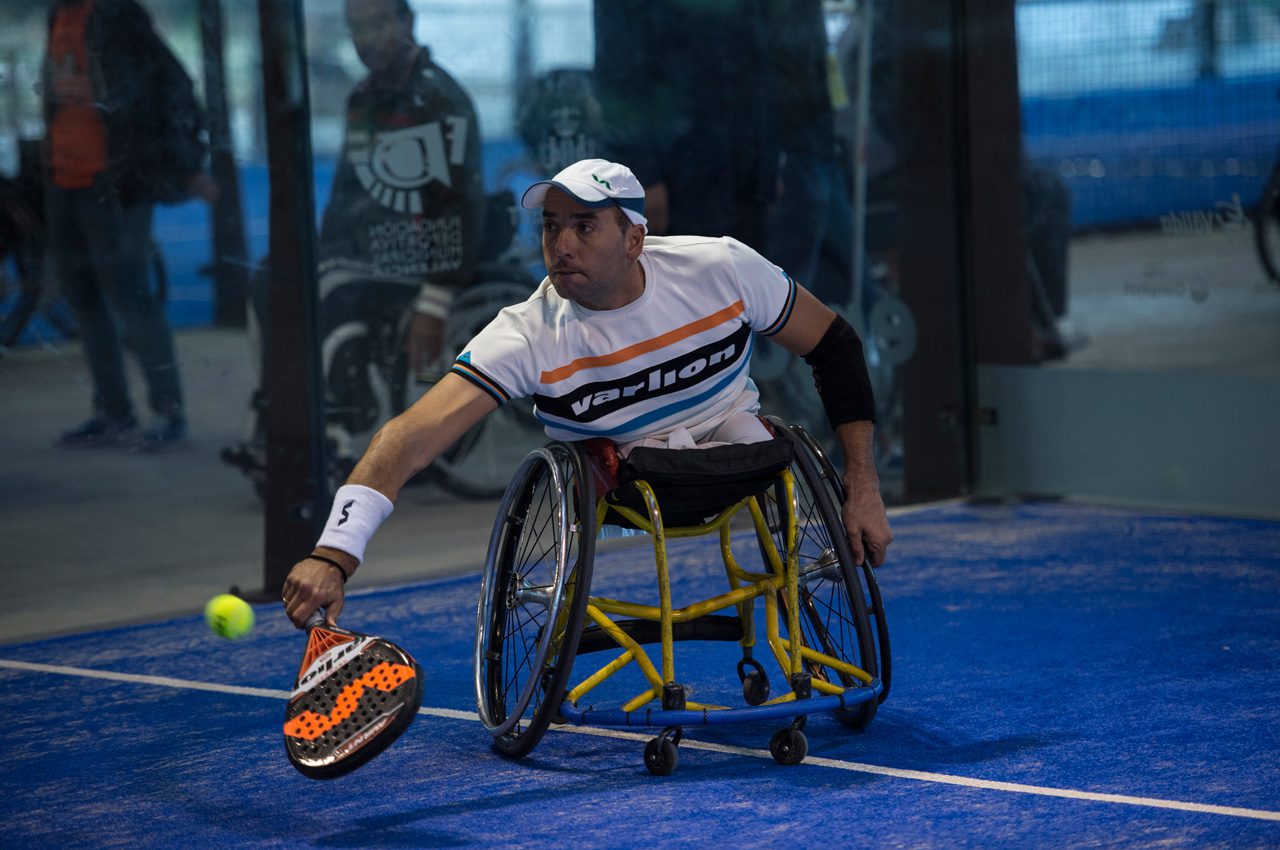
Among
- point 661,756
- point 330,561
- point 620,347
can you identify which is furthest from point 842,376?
point 330,561

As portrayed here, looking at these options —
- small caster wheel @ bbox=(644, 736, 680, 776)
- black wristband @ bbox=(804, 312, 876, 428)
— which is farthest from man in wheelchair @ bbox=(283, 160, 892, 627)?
small caster wheel @ bbox=(644, 736, 680, 776)

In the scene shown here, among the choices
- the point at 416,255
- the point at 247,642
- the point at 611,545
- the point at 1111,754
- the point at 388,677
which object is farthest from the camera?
the point at 611,545

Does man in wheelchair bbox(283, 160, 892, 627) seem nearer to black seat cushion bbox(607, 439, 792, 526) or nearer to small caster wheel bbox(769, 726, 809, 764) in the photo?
black seat cushion bbox(607, 439, 792, 526)

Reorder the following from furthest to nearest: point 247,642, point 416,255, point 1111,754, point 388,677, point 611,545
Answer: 1. point 611,545
2. point 416,255
3. point 247,642
4. point 1111,754
5. point 388,677

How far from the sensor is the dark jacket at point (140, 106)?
553 cm

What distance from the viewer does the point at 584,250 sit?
3.95 m

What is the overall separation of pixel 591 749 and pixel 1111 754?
1149mm

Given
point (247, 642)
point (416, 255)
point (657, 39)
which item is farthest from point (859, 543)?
point (657, 39)

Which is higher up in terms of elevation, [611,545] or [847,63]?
[847,63]

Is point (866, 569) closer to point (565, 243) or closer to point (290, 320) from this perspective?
point (565, 243)

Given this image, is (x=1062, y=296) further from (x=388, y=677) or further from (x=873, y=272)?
(x=388, y=677)

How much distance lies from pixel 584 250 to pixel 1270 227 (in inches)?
134

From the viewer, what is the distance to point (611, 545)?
6.66 m

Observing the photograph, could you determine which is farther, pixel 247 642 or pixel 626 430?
pixel 247 642
